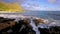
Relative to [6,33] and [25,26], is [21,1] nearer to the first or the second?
[25,26]

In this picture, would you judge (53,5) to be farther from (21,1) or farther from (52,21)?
(21,1)

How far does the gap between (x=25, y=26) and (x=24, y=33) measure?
0.11m

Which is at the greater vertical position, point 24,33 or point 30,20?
point 30,20

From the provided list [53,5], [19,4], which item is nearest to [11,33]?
[19,4]

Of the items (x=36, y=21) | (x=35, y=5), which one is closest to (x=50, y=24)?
(x=36, y=21)

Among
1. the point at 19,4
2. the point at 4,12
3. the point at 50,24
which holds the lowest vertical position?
the point at 50,24

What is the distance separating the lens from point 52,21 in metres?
1.88

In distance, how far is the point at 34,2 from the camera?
1899mm

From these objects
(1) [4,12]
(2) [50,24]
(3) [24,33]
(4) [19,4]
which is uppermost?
(4) [19,4]

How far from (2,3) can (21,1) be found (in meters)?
0.32

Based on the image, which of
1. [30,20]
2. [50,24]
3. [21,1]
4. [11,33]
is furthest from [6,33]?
[50,24]

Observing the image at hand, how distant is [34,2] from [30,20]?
305 millimetres

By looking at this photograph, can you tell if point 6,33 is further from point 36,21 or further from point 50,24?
point 50,24

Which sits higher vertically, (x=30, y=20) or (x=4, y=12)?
(x=4, y=12)
